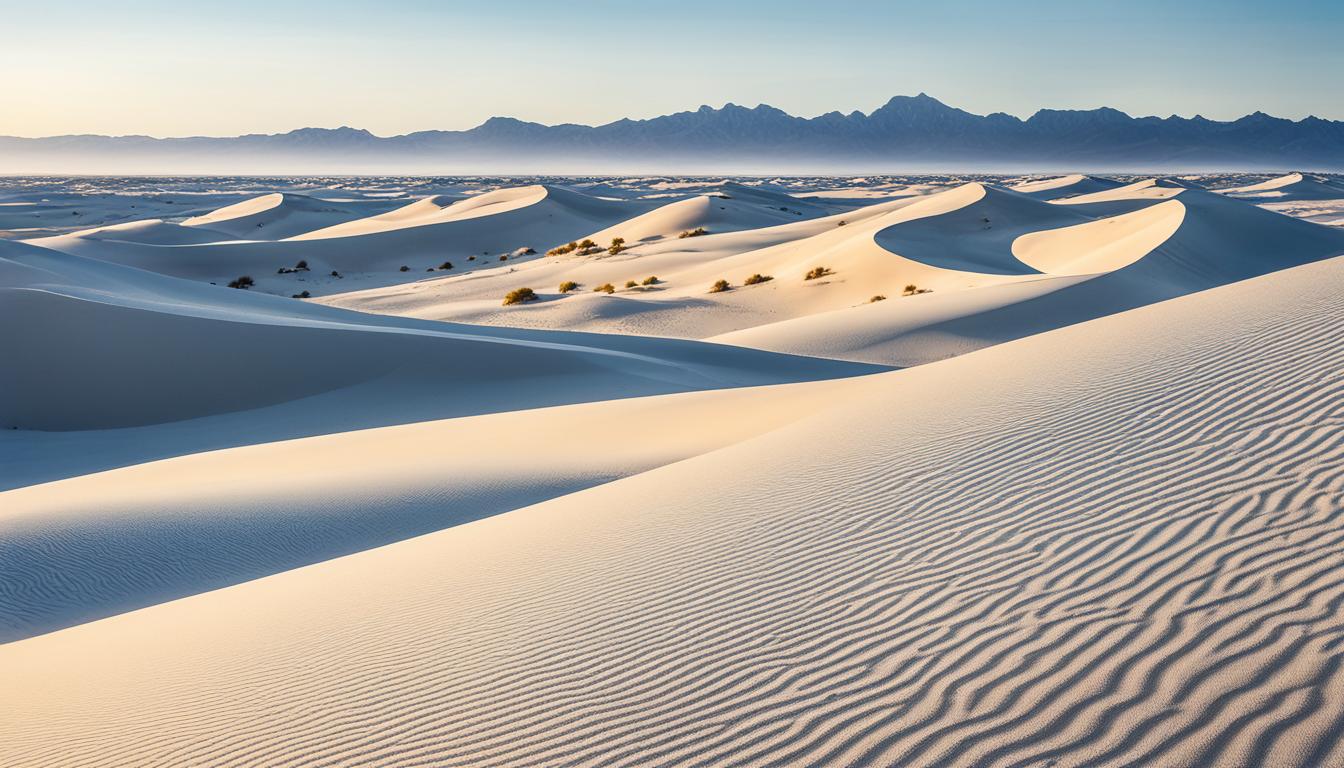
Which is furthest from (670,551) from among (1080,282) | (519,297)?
(519,297)

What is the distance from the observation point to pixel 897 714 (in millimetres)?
2873

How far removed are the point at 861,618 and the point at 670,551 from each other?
1347 mm

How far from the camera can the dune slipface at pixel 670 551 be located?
115 inches

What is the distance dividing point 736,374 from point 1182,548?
10.8m

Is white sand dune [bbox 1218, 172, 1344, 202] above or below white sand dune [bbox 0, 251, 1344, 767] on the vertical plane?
above

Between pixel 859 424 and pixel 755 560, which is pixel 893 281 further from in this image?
pixel 755 560

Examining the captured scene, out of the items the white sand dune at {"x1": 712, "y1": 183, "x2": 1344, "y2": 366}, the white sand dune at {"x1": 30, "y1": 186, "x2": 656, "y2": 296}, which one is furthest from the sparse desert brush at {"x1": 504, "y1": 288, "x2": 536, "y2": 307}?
the white sand dune at {"x1": 30, "y1": 186, "x2": 656, "y2": 296}

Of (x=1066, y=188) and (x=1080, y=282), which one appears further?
(x=1066, y=188)

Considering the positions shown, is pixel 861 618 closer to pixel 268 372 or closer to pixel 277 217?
pixel 268 372

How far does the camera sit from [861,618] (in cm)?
353

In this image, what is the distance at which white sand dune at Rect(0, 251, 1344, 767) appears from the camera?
9.22 ft

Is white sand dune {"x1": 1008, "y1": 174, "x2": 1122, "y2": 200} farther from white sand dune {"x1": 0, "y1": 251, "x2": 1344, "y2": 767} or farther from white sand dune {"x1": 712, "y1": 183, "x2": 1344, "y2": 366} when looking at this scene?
white sand dune {"x1": 0, "y1": 251, "x2": 1344, "y2": 767}

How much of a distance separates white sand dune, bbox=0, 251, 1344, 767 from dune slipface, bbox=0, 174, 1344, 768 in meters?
0.02

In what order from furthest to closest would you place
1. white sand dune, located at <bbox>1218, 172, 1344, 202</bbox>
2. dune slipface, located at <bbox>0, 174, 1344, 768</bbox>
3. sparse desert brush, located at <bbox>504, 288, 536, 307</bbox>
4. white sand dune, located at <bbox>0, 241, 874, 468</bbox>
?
white sand dune, located at <bbox>1218, 172, 1344, 202</bbox>, sparse desert brush, located at <bbox>504, 288, 536, 307</bbox>, white sand dune, located at <bbox>0, 241, 874, 468</bbox>, dune slipface, located at <bbox>0, 174, 1344, 768</bbox>
